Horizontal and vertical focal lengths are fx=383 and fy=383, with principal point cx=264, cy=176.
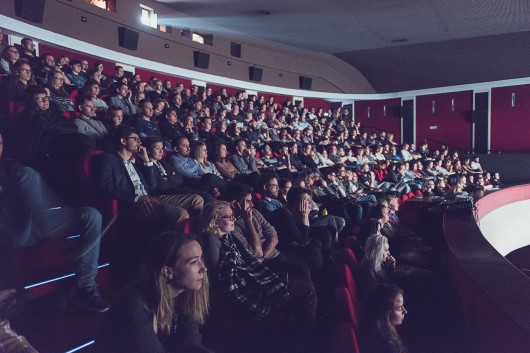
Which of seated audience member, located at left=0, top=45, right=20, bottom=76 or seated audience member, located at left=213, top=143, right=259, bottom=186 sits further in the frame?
seated audience member, located at left=0, top=45, right=20, bottom=76

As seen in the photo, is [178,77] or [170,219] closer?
[170,219]

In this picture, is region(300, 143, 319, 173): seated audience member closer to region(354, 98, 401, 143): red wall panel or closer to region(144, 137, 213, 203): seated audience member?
region(144, 137, 213, 203): seated audience member

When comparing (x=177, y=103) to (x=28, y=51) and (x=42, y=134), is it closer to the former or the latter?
(x=28, y=51)

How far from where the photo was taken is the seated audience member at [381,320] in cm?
90

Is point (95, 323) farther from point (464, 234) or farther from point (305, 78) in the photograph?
point (305, 78)

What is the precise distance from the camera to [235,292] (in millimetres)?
1103

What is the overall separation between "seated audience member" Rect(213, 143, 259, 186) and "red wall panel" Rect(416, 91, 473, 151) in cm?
674

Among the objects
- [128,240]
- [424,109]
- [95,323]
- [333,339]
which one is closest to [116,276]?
[128,240]

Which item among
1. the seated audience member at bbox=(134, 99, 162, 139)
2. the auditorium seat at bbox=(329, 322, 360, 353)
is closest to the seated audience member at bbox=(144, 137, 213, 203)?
the seated audience member at bbox=(134, 99, 162, 139)

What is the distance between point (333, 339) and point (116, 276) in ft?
2.62

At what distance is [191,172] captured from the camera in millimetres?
2100

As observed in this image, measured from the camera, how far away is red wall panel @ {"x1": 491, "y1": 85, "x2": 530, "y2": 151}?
7.25m

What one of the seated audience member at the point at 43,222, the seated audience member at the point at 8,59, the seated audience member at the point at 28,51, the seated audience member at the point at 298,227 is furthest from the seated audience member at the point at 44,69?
the seated audience member at the point at 298,227

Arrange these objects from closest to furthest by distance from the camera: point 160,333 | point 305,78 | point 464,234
Result: point 160,333, point 464,234, point 305,78
